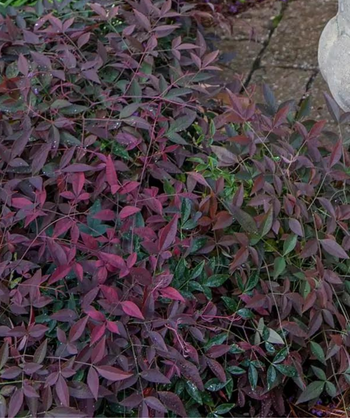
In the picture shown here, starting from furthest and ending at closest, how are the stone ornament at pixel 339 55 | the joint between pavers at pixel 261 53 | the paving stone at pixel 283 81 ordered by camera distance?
the joint between pavers at pixel 261 53 < the paving stone at pixel 283 81 < the stone ornament at pixel 339 55

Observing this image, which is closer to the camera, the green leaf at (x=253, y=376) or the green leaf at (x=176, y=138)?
the green leaf at (x=253, y=376)

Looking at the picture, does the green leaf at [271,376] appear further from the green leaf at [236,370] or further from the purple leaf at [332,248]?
the purple leaf at [332,248]

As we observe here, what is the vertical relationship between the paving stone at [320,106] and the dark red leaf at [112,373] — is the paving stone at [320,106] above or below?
below

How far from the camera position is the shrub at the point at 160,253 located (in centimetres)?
168

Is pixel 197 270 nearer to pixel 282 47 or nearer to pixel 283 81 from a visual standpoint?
pixel 283 81

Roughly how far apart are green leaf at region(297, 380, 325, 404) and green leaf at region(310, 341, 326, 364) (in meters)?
0.06

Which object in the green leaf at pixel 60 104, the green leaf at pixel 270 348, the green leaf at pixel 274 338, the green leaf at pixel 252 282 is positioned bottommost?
the green leaf at pixel 270 348

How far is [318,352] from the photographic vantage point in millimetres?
1774

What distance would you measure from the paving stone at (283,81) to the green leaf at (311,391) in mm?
1368

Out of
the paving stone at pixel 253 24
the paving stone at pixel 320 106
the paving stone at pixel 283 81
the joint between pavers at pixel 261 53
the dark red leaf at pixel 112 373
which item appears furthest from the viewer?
the paving stone at pixel 253 24

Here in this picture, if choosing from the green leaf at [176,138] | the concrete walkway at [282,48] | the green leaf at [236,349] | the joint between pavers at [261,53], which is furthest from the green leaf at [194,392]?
the joint between pavers at [261,53]

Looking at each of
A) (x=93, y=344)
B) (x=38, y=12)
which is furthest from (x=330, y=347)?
(x=38, y=12)

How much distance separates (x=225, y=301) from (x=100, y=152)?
1.76ft

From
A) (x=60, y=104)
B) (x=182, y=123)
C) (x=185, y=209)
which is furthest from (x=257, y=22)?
(x=185, y=209)
